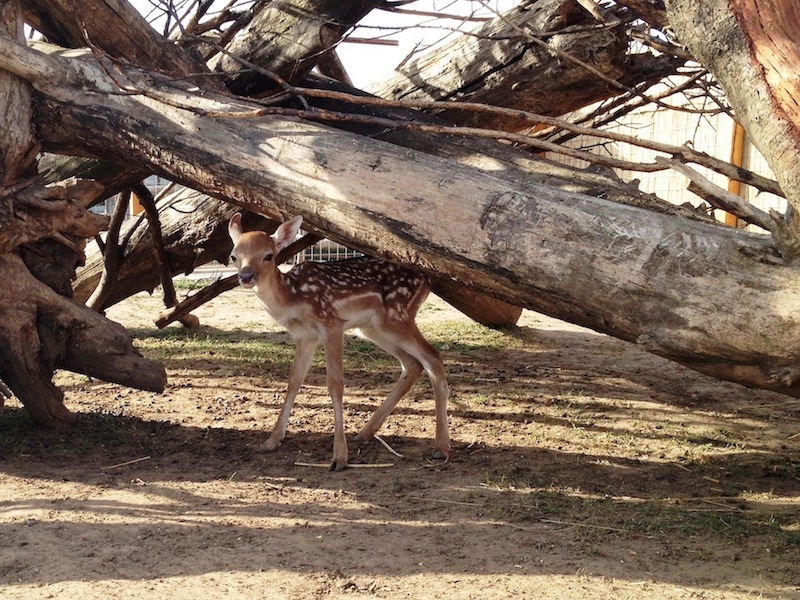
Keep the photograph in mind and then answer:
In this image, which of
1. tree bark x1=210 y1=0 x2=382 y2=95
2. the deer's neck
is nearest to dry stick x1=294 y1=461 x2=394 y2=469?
the deer's neck

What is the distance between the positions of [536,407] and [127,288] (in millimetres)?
3626

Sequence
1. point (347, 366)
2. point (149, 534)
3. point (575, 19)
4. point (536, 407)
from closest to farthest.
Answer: point (149, 534), point (575, 19), point (536, 407), point (347, 366)

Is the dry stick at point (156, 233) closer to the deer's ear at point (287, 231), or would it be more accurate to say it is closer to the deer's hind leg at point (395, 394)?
the deer's ear at point (287, 231)

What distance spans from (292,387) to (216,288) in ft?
5.83

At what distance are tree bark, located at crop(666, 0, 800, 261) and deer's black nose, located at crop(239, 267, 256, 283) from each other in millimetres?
3088

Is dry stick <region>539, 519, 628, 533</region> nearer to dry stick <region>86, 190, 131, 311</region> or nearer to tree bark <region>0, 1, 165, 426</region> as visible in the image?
tree bark <region>0, 1, 165, 426</region>

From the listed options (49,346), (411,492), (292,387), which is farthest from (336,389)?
(49,346)

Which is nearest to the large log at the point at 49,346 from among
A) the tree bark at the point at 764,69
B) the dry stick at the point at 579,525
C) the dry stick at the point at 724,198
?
the dry stick at the point at 579,525

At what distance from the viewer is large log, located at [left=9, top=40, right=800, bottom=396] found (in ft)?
14.0

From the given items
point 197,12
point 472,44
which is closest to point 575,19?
point 472,44

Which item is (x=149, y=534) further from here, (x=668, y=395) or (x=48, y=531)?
(x=668, y=395)

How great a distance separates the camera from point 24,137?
5.76 metres

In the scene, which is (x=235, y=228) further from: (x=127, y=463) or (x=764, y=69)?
(x=764, y=69)

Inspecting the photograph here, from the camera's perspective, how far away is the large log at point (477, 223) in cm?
425
